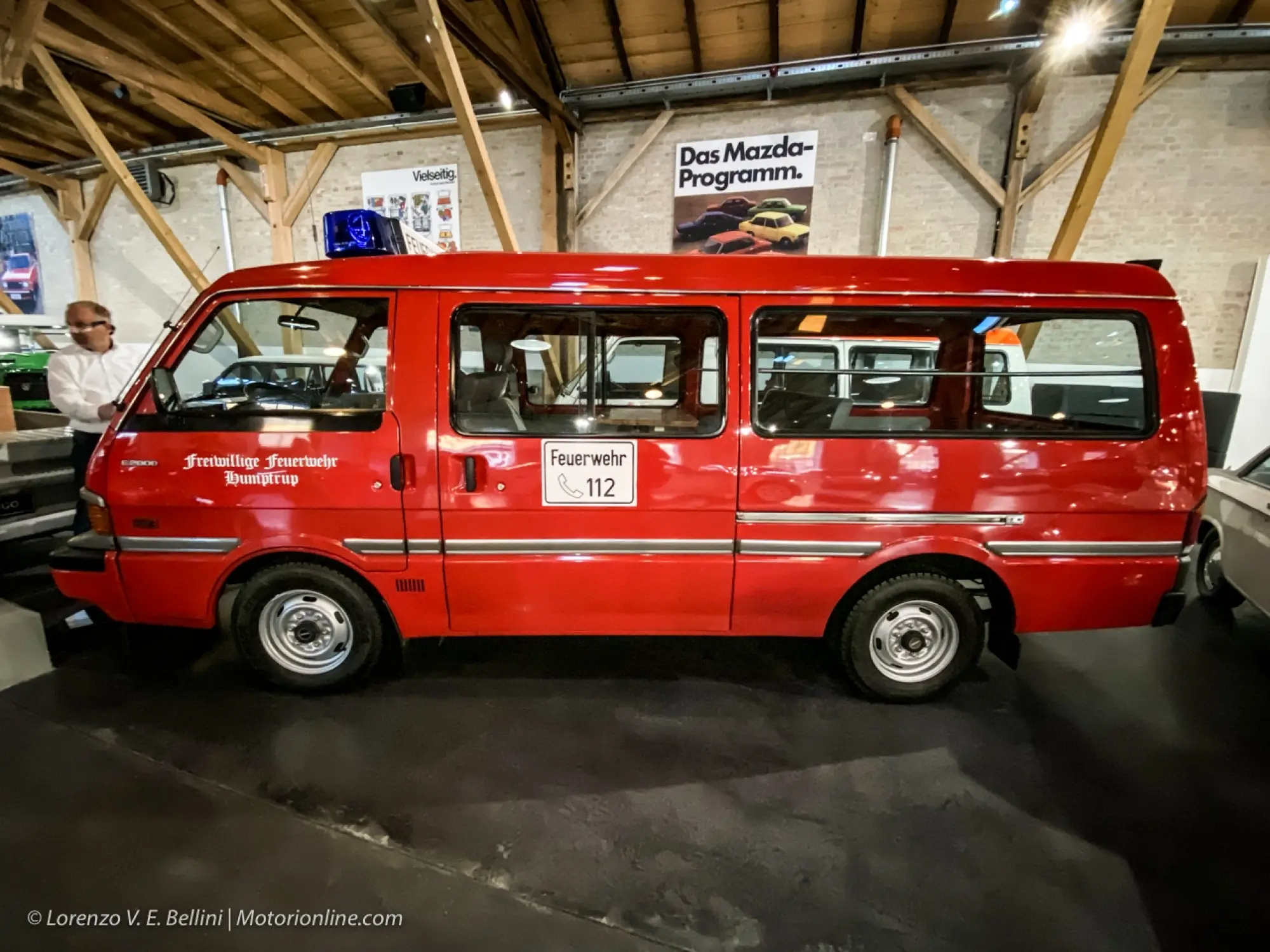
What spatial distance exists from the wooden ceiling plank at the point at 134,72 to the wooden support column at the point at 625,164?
210 inches

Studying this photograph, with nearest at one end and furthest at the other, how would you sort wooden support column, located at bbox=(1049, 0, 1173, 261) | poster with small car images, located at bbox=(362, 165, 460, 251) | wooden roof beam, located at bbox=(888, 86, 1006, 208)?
wooden support column, located at bbox=(1049, 0, 1173, 261) → wooden roof beam, located at bbox=(888, 86, 1006, 208) → poster with small car images, located at bbox=(362, 165, 460, 251)

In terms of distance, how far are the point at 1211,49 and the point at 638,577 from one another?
8621 mm

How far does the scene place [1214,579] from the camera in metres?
4.12

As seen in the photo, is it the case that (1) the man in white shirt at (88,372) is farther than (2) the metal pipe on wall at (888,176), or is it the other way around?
(2) the metal pipe on wall at (888,176)

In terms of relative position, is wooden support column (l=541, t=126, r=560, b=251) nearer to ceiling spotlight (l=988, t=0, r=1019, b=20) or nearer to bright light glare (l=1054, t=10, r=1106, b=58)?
ceiling spotlight (l=988, t=0, r=1019, b=20)

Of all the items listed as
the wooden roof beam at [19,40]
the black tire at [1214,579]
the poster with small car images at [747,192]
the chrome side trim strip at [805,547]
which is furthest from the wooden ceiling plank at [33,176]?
the black tire at [1214,579]

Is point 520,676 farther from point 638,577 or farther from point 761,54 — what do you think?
point 761,54

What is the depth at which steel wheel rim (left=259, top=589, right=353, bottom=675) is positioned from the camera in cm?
283

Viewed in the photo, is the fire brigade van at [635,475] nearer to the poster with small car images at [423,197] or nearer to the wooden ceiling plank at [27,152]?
the poster with small car images at [423,197]

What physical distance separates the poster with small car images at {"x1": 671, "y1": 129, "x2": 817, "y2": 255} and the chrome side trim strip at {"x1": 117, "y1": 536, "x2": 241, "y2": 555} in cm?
659

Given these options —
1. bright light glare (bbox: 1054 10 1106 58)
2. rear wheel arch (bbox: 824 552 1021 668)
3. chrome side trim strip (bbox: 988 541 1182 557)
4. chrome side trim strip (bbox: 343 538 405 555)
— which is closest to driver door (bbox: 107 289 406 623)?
chrome side trim strip (bbox: 343 538 405 555)

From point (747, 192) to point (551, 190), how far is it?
277 centimetres

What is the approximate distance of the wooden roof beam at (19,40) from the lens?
546 cm

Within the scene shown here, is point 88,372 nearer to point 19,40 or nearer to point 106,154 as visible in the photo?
point 19,40
